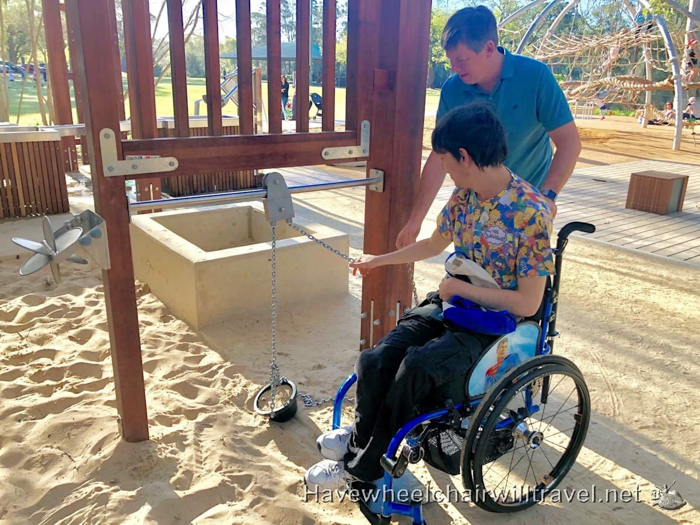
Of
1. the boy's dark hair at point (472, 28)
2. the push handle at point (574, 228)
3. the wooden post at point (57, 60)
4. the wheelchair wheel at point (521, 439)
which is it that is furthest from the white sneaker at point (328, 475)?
the wooden post at point (57, 60)

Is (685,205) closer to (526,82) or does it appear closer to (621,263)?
(621,263)

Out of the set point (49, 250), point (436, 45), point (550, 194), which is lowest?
point (49, 250)

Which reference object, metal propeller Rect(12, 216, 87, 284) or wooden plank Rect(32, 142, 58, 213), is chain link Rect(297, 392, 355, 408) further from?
wooden plank Rect(32, 142, 58, 213)

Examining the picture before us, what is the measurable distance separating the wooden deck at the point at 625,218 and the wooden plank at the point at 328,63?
149 inches

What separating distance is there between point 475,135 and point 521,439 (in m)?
1.11

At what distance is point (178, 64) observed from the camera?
2248mm

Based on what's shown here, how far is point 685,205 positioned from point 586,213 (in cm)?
153

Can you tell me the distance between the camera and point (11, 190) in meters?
5.70

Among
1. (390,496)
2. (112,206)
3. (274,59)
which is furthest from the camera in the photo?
(274,59)

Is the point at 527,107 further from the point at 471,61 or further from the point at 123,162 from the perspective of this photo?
the point at 123,162

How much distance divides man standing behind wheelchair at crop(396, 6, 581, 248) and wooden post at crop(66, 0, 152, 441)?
1.22 m

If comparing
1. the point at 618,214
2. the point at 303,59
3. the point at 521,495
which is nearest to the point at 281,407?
the point at 521,495

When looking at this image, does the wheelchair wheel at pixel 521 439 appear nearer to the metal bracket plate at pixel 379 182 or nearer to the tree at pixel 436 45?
the metal bracket plate at pixel 379 182

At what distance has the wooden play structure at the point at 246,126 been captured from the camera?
2047mm
